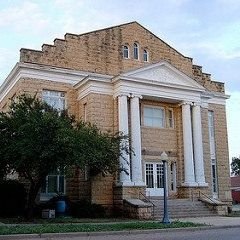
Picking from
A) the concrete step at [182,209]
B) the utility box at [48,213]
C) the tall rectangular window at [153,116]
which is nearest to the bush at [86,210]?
the utility box at [48,213]

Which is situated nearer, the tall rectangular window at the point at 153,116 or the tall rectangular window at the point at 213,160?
the tall rectangular window at the point at 153,116

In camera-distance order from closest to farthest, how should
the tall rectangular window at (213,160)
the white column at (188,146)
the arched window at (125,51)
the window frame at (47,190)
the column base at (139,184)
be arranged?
the column base at (139,184), the window frame at (47,190), the white column at (188,146), the arched window at (125,51), the tall rectangular window at (213,160)

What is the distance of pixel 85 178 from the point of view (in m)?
27.4

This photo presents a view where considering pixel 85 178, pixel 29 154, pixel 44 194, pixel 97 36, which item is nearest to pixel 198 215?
pixel 85 178

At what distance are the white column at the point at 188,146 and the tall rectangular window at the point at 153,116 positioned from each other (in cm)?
158

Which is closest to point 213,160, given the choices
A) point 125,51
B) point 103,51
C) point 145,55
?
point 145,55

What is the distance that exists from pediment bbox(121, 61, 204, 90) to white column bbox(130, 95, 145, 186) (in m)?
1.61

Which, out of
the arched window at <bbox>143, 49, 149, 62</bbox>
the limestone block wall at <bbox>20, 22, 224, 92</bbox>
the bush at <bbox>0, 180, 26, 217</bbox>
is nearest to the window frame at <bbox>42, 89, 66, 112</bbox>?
the limestone block wall at <bbox>20, 22, 224, 92</bbox>

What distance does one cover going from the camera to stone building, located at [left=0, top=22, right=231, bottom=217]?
27.4 meters

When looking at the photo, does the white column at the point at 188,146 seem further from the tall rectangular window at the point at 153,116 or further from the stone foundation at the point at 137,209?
the stone foundation at the point at 137,209

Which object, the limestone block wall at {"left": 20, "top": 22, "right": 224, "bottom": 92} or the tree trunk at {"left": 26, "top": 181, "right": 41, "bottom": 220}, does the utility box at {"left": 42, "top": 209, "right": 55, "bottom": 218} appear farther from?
the limestone block wall at {"left": 20, "top": 22, "right": 224, "bottom": 92}

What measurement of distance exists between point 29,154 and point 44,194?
787 cm

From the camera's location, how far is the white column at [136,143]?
27075 millimetres

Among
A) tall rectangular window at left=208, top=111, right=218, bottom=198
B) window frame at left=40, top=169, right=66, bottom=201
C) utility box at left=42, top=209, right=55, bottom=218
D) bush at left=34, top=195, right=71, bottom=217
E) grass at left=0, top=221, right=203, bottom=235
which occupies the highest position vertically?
tall rectangular window at left=208, top=111, right=218, bottom=198
